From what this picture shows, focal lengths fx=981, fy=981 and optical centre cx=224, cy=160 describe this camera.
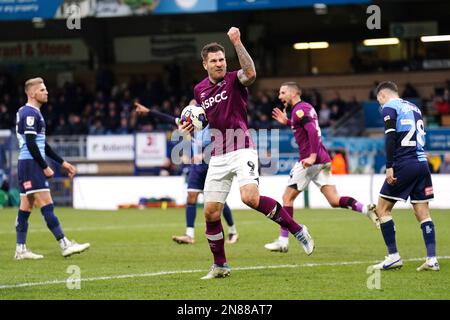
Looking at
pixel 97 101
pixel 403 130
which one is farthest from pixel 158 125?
pixel 403 130

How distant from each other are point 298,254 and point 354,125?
21.0m

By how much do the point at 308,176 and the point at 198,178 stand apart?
2.25 meters

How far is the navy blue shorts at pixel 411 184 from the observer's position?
11.5 m

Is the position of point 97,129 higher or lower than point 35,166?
higher

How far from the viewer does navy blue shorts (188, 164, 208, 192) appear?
16156mm

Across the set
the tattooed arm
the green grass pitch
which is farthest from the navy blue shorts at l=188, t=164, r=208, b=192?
the tattooed arm

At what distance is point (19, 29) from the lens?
4384cm

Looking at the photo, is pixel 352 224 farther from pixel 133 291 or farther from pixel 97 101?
pixel 97 101

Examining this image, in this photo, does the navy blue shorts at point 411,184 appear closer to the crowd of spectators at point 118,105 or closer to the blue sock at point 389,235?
the blue sock at point 389,235

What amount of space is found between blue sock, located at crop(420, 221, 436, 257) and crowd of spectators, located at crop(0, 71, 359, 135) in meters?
21.6

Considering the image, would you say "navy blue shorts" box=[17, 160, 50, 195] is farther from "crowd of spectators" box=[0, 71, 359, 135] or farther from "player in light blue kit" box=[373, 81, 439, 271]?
"crowd of spectators" box=[0, 71, 359, 135]

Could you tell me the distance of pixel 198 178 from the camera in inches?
637

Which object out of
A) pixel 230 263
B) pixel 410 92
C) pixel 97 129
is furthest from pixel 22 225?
pixel 410 92

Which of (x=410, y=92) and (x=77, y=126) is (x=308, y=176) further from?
(x=77, y=126)
